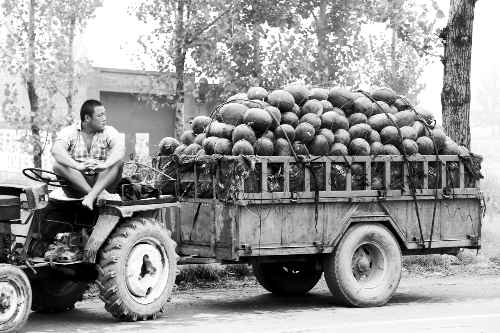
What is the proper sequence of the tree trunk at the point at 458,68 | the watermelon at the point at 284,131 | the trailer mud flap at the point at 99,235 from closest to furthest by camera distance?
Result: the trailer mud flap at the point at 99,235
the watermelon at the point at 284,131
the tree trunk at the point at 458,68

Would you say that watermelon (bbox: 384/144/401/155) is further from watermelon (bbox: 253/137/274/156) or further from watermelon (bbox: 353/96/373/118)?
watermelon (bbox: 253/137/274/156)

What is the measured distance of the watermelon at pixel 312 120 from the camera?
34.2 feet

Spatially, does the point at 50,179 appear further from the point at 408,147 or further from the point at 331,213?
the point at 408,147

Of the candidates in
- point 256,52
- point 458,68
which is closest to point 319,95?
point 458,68

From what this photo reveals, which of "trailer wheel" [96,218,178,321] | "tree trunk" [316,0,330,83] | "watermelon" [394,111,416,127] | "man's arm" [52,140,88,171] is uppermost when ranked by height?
"tree trunk" [316,0,330,83]

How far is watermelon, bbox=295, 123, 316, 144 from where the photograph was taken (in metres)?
10.2

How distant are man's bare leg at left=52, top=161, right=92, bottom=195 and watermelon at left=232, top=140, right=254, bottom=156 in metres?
1.82

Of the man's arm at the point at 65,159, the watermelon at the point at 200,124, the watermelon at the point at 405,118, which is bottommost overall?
the man's arm at the point at 65,159

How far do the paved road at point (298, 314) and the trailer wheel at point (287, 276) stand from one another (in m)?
0.15

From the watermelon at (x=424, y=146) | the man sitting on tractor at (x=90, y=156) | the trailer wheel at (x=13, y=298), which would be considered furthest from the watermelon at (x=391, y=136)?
the trailer wheel at (x=13, y=298)

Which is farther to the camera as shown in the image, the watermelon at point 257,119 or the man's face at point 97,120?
the watermelon at point 257,119

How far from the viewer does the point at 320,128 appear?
34.7 ft

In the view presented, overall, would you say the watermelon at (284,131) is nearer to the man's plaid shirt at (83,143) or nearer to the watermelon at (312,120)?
the watermelon at (312,120)

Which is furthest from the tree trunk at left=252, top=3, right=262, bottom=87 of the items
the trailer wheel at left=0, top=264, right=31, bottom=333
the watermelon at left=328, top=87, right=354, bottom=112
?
the trailer wheel at left=0, top=264, right=31, bottom=333
